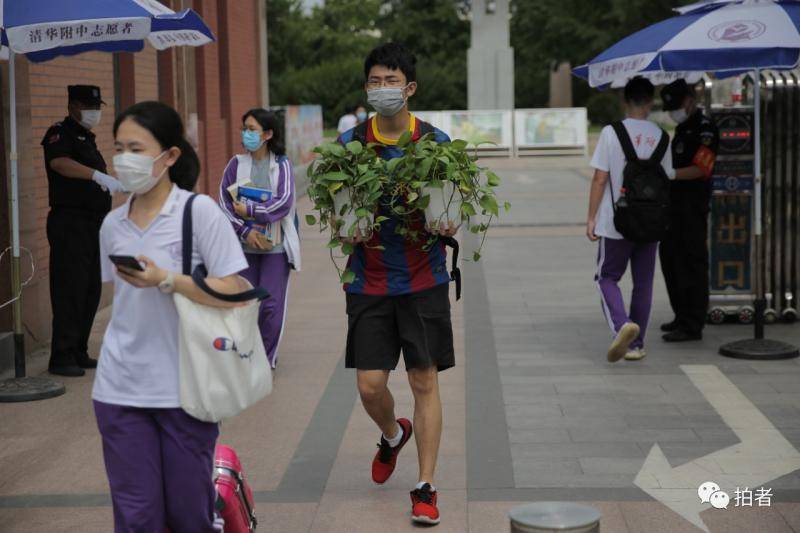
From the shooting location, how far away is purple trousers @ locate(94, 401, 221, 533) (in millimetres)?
4141

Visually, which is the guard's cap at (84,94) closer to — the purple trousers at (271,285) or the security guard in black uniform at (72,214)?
the security guard in black uniform at (72,214)

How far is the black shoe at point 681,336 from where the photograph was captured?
9812 mm

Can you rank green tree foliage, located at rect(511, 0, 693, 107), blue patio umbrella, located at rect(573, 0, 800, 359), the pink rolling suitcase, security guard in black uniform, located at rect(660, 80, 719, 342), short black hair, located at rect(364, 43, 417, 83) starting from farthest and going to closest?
green tree foliage, located at rect(511, 0, 693, 107) → security guard in black uniform, located at rect(660, 80, 719, 342) → blue patio umbrella, located at rect(573, 0, 800, 359) → short black hair, located at rect(364, 43, 417, 83) → the pink rolling suitcase

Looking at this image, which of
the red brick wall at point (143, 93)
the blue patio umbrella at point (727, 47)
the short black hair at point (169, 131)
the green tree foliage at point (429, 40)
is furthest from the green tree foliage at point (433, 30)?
the short black hair at point (169, 131)

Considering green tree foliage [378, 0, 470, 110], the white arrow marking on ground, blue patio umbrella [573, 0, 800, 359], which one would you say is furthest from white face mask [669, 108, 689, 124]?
green tree foliage [378, 0, 470, 110]

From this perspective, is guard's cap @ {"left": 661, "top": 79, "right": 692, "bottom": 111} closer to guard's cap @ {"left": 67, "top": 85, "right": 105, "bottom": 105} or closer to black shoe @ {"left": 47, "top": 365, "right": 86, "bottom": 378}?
guard's cap @ {"left": 67, "top": 85, "right": 105, "bottom": 105}

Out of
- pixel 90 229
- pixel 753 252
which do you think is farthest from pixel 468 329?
pixel 90 229

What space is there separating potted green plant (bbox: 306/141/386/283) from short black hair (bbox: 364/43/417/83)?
353 mm

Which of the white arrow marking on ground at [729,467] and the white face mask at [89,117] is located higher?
the white face mask at [89,117]

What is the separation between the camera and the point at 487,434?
712cm

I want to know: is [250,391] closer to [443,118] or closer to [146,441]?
[146,441]

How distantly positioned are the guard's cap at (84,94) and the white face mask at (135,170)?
15.4 ft

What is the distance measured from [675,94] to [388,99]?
450cm

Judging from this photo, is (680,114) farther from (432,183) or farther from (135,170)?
(135,170)
